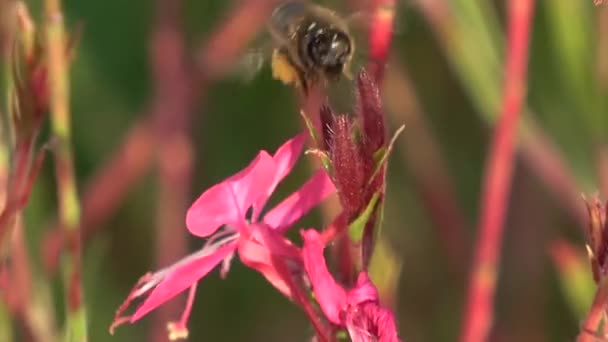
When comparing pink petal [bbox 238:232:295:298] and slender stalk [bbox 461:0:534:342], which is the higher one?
pink petal [bbox 238:232:295:298]

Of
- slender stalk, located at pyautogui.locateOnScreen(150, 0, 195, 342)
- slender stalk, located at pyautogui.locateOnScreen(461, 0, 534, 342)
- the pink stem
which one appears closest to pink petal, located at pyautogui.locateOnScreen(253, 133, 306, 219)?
the pink stem

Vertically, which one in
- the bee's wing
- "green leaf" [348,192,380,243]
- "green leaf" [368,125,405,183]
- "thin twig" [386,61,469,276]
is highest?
"green leaf" [368,125,405,183]

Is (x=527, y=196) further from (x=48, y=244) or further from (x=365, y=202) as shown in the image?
(x=365, y=202)

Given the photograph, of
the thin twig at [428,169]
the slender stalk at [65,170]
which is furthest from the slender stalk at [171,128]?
the slender stalk at [65,170]

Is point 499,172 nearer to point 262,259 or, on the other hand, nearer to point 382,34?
point 382,34

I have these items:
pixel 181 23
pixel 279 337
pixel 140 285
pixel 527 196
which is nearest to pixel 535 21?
pixel 527 196

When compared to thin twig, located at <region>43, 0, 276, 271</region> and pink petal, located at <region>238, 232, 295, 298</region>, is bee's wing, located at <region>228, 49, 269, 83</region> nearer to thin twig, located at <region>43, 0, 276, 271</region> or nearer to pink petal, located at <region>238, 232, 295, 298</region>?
pink petal, located at <region>238, 232, 295, 298</region>

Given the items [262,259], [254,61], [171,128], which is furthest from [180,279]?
[171,128]
